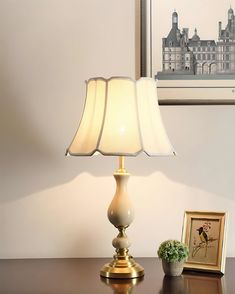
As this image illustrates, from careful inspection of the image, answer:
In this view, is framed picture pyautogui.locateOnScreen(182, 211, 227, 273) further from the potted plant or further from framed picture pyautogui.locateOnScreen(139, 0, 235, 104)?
framed picture pyautogui.locateOnScreen(139, 0, 235, 104)

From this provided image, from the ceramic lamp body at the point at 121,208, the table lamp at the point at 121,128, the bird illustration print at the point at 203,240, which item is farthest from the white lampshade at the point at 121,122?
the bird illustration print at the point at 203,240

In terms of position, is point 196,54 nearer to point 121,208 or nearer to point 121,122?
point 121,122

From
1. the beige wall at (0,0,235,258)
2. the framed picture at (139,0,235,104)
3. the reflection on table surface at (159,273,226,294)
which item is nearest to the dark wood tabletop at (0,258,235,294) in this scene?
the reflection on table surface at (159,273,226,294)

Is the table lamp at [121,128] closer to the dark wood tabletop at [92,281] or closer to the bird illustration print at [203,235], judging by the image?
the dark wood tabletop at [92,281]

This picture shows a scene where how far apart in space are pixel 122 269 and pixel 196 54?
0.76m

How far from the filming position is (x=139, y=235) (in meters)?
1.66

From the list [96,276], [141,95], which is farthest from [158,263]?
[141,95]

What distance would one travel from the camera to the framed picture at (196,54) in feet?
5.41

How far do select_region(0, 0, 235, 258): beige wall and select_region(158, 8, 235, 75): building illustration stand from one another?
0.41 ft

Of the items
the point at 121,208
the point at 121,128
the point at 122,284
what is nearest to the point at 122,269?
the point at 122,284

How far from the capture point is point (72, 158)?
65.4 inches

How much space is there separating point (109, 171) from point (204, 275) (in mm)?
476

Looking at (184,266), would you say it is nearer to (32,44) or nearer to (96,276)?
(96,276)

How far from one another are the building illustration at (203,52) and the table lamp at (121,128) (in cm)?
30
